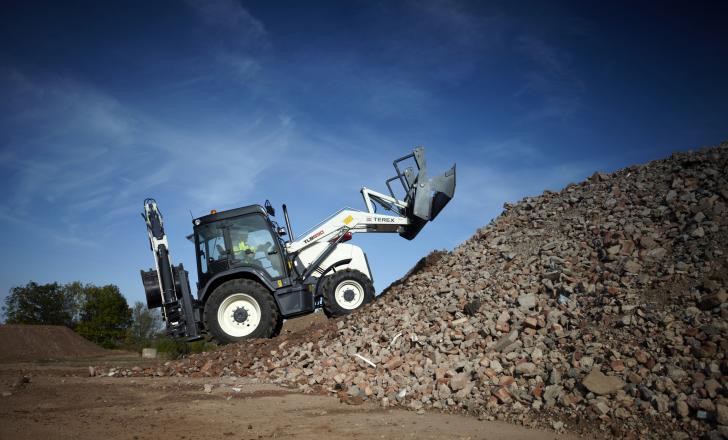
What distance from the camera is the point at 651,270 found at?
7336 mm

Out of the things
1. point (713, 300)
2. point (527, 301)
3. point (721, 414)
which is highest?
point (527, 301)

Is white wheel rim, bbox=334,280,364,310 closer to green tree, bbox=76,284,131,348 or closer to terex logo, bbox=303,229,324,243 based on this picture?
terex logo, bbox=303,229,324,243

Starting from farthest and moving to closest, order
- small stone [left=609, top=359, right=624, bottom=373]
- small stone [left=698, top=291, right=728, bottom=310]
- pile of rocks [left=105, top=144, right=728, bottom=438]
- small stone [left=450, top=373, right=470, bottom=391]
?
small stone [left=450, top=373, right=470, bottom=391] → small stone [left=698, top=291, right=728, bottom=310] → small stone [left=609, top=359, right=624, bottom=373] → pile of rocks [left=105, top=144, right=728, bottom=438]

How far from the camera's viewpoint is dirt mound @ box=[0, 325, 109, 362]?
21.1 m

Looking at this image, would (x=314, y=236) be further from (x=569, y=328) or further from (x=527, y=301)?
(x=569, y=328)

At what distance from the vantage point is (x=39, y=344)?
22141 mm

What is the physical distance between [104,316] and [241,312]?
2508 cm

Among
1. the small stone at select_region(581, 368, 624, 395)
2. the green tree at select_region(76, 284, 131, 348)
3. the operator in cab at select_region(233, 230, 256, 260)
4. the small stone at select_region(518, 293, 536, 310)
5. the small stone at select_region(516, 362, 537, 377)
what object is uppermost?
the green tree at select_region(76, 284, 131, 348)

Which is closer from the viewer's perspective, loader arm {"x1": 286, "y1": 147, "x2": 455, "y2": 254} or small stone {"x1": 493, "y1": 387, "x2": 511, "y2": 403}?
small stone {"x1": 493, "y1": 387, "x2": 511, "y2": 403}

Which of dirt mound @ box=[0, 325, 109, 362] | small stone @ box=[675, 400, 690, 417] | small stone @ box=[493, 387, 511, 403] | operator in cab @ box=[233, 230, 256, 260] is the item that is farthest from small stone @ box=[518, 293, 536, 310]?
dirt mound @ box=[0, 325, 109, 362]

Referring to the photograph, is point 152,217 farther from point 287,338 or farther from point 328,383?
point 328,383

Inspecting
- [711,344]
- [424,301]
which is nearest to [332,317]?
[424,301]

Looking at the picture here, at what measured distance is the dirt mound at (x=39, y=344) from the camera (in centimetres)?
2106

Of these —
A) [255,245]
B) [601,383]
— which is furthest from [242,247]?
[601,383]
